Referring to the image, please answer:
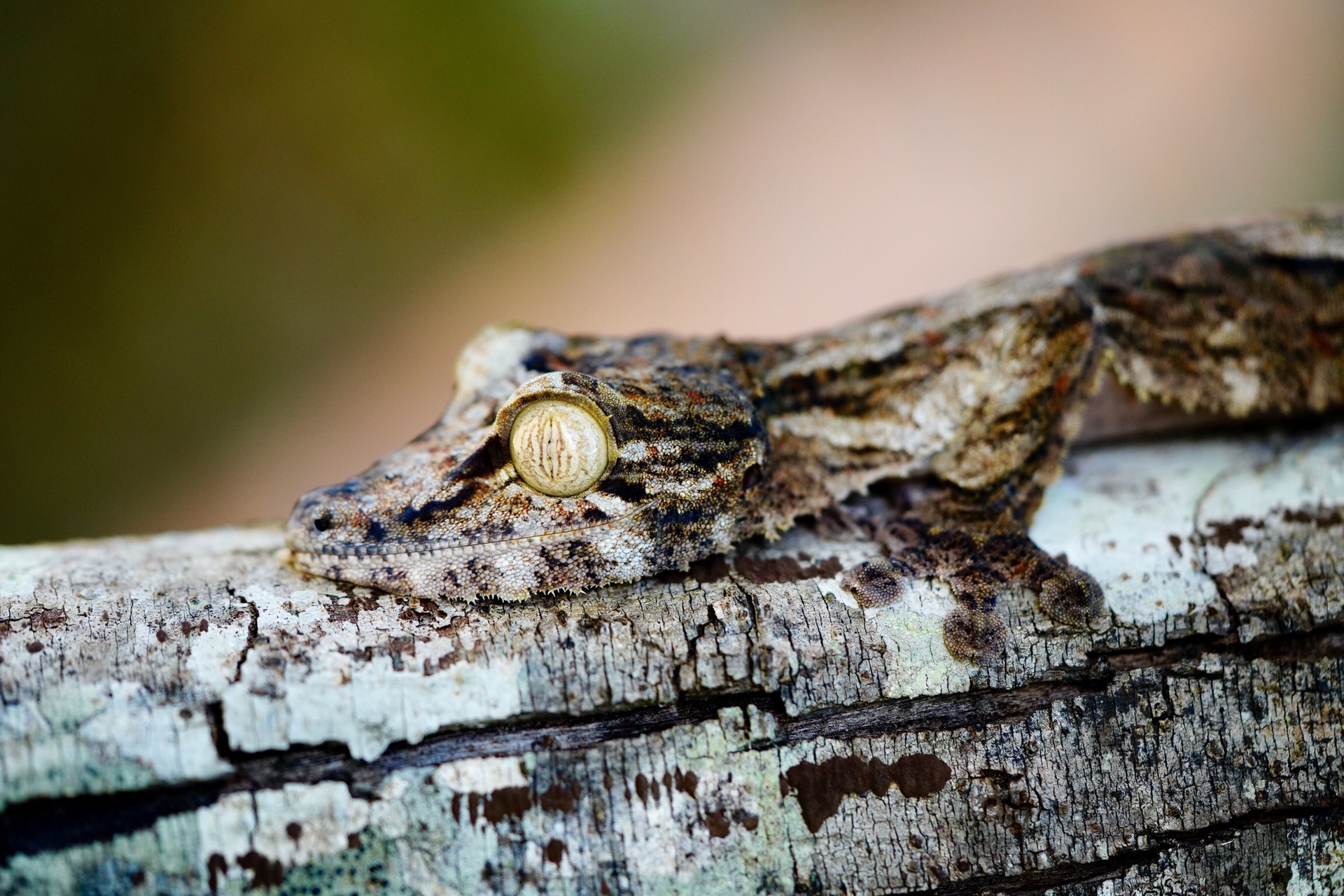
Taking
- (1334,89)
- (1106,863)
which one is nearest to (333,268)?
(1106,863)

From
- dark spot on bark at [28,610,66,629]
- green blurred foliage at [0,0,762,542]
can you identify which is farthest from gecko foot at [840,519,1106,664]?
green blurred foliage at [0,0,762,542]

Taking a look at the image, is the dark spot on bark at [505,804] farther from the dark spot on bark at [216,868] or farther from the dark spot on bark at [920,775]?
the dark spot on bark at [920,775]

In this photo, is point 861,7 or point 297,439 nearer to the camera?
point 297,439

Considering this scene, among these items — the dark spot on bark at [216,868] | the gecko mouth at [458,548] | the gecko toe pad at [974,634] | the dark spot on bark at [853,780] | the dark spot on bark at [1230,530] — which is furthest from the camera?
the dark spot on bark at [1230,530]

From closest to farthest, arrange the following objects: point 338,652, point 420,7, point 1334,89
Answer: point 338,652 → point 420,7 → point 1334,89

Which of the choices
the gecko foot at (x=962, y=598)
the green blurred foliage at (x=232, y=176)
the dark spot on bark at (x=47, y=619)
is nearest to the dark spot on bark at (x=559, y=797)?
the gecko foot at (x=962, y=598)

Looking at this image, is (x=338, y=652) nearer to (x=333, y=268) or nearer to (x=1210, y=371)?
(x=1210, y=371)
